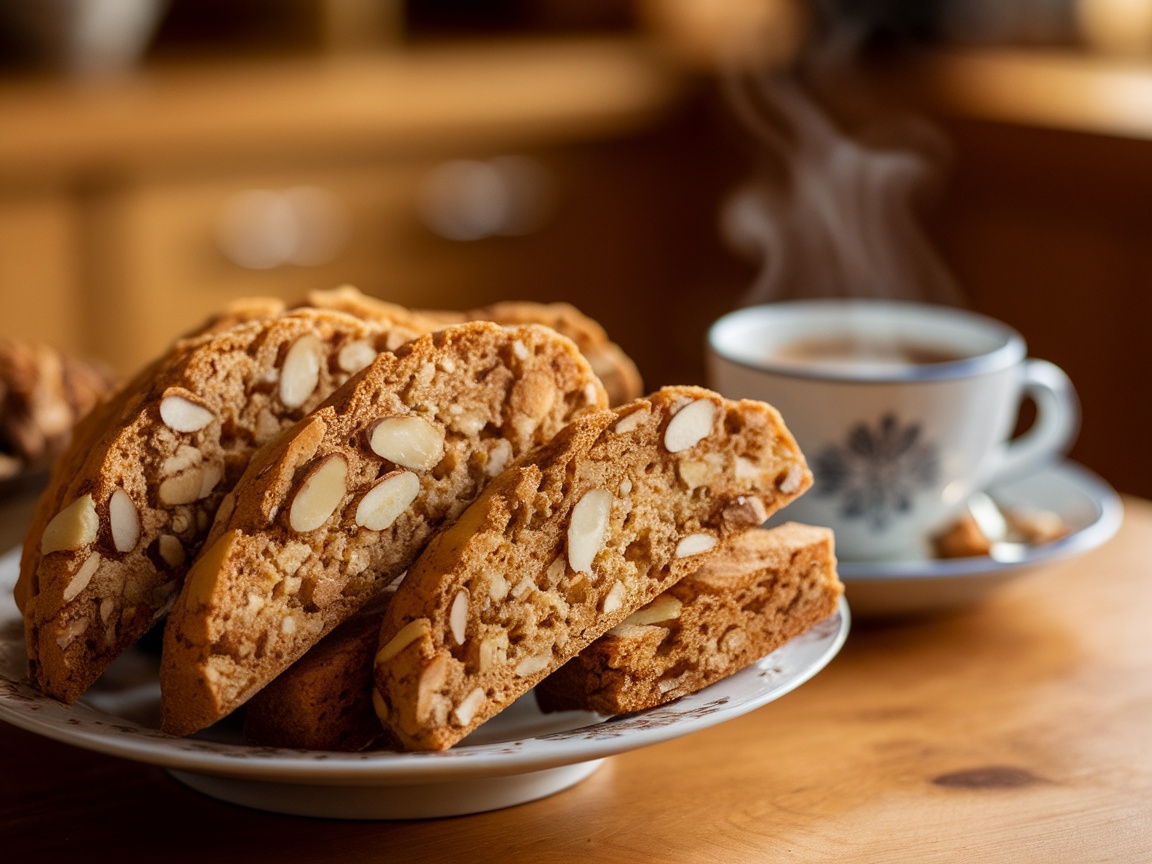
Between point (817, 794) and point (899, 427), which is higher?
point (899, 427)

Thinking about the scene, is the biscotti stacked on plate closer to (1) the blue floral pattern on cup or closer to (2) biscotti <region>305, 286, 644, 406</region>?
(2) biscotti <region>305, 286, 644, 406</region>

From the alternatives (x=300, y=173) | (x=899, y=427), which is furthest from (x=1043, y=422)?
(x=300, y=173)

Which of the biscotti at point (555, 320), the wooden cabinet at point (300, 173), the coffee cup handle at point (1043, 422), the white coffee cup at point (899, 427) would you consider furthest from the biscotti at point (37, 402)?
the wooden cabinet at point (300, 173)

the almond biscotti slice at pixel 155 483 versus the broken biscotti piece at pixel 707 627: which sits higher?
the almond biscotti slice at pixel 155 483

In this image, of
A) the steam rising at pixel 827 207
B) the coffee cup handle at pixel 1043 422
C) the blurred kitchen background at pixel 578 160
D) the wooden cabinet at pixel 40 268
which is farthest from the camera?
the wooden cabinet at pixel 40 268

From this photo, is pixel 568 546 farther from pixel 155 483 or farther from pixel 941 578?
pixel 941 578

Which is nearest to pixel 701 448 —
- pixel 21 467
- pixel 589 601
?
pixel 589 601

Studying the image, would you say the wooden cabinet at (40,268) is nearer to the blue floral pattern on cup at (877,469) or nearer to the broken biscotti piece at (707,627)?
the blue floral pattern on cup at (877,469)
